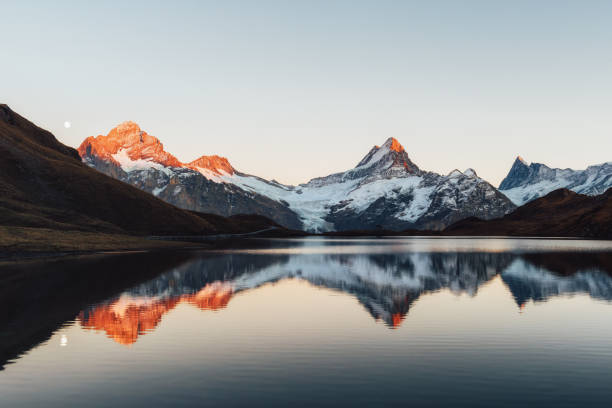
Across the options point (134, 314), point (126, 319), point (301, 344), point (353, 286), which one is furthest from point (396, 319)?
point (353, 286)

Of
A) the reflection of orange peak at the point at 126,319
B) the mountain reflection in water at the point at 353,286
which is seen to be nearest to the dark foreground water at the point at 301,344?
the reflection of orange peak at the point at 126,319

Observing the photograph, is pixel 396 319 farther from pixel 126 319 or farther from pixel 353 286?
pixel 353 286

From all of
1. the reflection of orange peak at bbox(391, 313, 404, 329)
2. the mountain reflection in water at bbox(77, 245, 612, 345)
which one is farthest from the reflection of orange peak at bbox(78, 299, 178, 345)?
the reflection of orange peak at bbox(391, 313, 404, 329)

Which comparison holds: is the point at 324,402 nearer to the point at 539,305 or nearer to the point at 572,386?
the point at 572,386

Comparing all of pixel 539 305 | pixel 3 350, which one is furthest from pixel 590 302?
pixel 3 350

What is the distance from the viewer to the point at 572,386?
2233cm

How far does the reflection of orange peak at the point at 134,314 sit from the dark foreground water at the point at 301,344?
130mm

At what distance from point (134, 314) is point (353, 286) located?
30194 mm

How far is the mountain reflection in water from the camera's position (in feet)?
133

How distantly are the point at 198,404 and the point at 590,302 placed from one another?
135ft

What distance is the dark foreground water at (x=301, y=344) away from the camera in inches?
844

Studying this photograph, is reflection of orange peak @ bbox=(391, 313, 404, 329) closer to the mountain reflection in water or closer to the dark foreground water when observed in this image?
the mountain reflection in water

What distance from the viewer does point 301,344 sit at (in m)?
31.5

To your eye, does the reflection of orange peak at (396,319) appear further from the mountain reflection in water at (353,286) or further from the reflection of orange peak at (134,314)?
the reflection of orange peak at (134,314)
